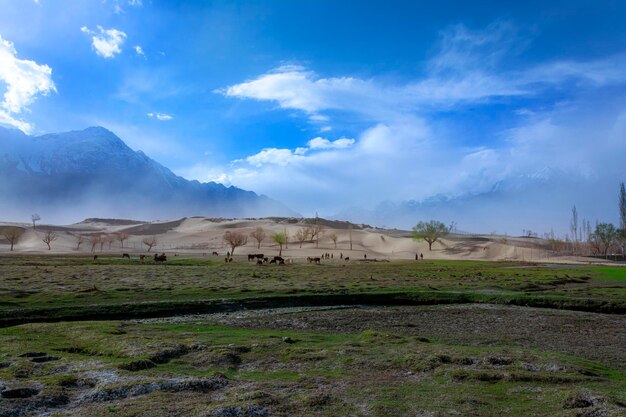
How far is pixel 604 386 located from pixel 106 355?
48.7 ft

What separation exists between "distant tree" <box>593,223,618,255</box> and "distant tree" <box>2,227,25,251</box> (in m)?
167

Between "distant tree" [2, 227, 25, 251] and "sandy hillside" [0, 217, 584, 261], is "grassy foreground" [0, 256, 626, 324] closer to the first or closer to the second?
"sandy hillside" [0, 217, 584, 261]

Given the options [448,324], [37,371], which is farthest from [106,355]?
[448,324]

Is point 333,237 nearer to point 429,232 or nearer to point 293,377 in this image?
point 429,232

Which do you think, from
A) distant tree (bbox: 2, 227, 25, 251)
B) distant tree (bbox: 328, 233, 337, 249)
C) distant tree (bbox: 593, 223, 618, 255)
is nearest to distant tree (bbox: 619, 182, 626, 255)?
distant tree (bbox: 593, 223, 618, 255)

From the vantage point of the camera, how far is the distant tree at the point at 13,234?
5567 inches

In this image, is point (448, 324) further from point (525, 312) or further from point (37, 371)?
point (37, 371)

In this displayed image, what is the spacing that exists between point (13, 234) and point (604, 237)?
6750 inches

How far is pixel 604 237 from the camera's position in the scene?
493 feet

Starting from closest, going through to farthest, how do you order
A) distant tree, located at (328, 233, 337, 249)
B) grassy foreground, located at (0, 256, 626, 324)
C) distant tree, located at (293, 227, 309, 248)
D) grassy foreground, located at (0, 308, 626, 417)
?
1. grassy foreground, located at (0, 308, 626, 417)
2. grassy foreground, located at (0, 256, 626, 324)
3. distant tree, located at (328, 233, 337, 249)
4. distant tree, located at (293, 227, 309, 248)

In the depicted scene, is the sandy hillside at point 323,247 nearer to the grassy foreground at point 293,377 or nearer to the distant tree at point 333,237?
the distant tree at point 333,237

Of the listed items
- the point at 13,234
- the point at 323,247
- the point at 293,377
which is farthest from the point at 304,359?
the point at 13,234

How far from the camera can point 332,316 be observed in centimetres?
2848

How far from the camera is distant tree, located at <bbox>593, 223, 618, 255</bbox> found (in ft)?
487
